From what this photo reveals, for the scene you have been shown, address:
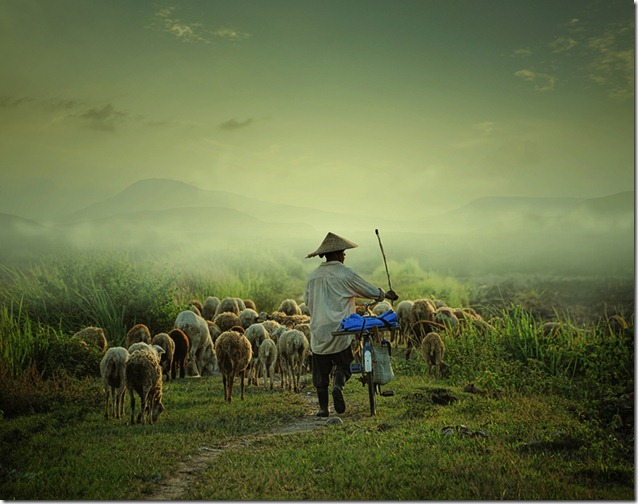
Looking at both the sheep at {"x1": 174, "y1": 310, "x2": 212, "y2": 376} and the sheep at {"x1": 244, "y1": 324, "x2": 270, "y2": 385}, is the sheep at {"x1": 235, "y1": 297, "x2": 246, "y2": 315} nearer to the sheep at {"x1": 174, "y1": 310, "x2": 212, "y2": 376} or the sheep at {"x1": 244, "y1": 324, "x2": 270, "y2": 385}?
the sheep at {"x1": 174, "y1": 310, "x2": 212, "y2": 376}

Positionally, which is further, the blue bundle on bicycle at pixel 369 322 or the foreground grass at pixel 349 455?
the blue bundle on bicycle at pixel 369 322

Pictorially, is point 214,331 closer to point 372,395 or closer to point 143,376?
point 143,376

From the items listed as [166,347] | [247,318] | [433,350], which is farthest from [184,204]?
[433,350]

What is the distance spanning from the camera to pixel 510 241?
1229 centimetres

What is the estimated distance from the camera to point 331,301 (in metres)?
9.77

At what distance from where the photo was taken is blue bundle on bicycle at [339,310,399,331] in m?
9.12

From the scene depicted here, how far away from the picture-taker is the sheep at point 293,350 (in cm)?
1190

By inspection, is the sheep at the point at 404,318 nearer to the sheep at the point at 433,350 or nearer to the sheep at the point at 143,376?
the sheep at the point at 433,350

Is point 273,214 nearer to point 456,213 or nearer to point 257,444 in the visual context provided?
point 456,213

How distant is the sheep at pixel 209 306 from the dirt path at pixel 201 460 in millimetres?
6615

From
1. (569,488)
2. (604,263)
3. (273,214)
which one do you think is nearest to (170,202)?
(273,214)

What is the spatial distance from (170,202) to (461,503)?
22.5 ft

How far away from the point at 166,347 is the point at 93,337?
1259 millimetres

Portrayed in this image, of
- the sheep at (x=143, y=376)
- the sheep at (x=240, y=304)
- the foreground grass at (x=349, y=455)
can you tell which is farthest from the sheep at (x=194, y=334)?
the sheep at (x=143, y=376)
